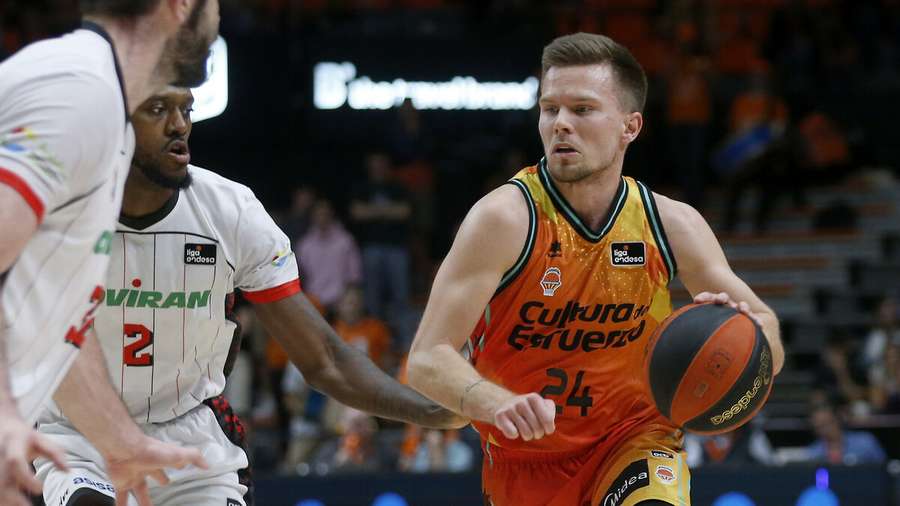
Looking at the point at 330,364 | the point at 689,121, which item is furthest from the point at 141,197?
the point at 689,121

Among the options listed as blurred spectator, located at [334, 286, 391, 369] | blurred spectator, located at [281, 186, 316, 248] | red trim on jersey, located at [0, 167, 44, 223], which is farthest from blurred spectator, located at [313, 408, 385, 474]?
red trim on jersey, located at [0, 167, 44, 223]

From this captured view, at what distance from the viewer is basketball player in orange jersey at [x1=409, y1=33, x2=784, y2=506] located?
5105mm

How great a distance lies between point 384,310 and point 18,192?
12.7 meters

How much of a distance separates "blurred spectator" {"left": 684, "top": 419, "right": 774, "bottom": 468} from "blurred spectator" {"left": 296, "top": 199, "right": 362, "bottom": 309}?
16.7 feet

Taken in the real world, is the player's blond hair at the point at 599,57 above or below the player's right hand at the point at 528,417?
above

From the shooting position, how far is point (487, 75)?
56.5 feet

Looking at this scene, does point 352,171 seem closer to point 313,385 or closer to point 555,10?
point 555,10

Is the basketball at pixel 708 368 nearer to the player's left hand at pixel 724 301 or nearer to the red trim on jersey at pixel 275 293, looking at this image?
the player's left hand at pixel 724 301

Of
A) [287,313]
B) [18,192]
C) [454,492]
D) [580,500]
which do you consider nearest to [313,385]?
[287,313]

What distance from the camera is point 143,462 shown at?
146 inches

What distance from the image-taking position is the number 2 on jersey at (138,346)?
4.99m

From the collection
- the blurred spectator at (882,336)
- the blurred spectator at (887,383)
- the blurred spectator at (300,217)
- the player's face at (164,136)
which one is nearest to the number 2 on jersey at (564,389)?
the player's face at (164,136)

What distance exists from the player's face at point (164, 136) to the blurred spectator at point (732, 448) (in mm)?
6640

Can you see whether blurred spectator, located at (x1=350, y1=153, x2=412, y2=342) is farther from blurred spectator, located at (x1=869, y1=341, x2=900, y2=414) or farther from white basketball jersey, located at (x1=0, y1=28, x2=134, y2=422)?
white basketball jersey, located at (x1=0, y1=28, x2=134, y2=422)
